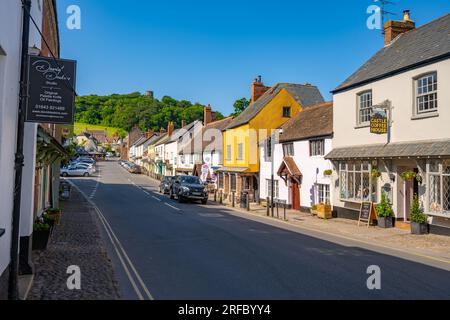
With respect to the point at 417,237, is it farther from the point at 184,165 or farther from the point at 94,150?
the point at 94,150

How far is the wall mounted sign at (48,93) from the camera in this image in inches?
288

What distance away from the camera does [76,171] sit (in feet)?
193

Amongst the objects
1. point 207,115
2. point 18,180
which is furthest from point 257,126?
point 18,180

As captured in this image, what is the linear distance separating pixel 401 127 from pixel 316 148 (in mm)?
7010

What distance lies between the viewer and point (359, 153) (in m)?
18.7

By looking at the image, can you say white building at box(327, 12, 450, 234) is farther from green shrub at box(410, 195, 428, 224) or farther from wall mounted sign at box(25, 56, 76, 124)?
wall mounted sign at box(25, 56, 76, 124)

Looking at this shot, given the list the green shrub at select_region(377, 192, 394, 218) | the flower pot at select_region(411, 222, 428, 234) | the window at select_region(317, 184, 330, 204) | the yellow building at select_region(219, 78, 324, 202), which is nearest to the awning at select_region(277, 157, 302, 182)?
the window at select_region(317, 184, 330, 204)

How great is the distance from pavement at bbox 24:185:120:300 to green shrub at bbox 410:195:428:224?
1150 centimetres

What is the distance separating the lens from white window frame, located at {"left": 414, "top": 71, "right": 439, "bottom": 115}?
1536 cm

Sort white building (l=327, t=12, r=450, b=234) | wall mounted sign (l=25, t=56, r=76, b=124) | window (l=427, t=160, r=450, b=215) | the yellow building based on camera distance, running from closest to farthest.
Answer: wall mounted sign (l=25, t=56, r=76, b=124) → window (l=427, t=160, r=450, b=215) → white building (l=327, t=12, r=450, b=234) → the yellow building

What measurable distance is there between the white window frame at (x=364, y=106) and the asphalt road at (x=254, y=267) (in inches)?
285

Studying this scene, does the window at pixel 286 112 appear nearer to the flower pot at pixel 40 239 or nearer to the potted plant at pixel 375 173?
the potted plant at pixel 375 173

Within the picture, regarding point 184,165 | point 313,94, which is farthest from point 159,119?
point 313,94

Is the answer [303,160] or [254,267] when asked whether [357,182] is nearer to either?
[303,160]
